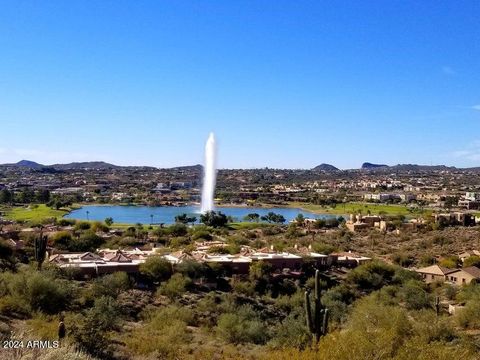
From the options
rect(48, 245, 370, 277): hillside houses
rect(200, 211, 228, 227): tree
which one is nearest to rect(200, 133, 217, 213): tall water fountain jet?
rect(200, 211, 228, 227): tree

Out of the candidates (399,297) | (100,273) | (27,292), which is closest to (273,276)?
(399,297)

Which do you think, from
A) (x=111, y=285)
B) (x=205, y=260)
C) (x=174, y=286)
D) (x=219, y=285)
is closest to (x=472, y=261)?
(x=205, y=260)

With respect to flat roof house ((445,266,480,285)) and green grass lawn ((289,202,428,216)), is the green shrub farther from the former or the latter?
green grass lawn ((289,202,428,216))

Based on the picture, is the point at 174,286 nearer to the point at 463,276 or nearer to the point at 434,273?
the point at 434,273

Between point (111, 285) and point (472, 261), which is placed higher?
point (111, 285)

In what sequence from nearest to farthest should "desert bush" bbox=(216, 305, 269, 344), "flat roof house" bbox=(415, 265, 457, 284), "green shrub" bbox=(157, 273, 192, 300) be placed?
"desert bush" bbox=(216, 305, 269, 344), "green shrub" bbox=(157, 273, 192, 300), "flat roof house" bbox=(415, 265, 457, 284)

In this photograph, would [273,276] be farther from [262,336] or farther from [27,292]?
[27,292]

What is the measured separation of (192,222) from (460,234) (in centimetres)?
2724

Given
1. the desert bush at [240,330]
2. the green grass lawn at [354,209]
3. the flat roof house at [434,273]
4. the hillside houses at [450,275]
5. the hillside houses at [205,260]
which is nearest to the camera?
the desert bush at [240,330]

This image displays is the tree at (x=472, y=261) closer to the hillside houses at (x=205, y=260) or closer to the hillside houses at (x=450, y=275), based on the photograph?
the hillside houses at (x=450, y=275)

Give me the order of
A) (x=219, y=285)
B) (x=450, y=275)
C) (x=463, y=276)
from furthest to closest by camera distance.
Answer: (x=450, y=275)
(x=463, y=276)
(x=219, y=285)

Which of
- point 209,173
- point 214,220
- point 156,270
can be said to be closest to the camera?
point 156,270

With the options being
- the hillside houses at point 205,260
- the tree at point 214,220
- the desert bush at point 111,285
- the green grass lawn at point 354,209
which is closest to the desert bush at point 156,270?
the hillside houses at point 205,260

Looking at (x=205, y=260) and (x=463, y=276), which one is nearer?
(x=205, y=260)
